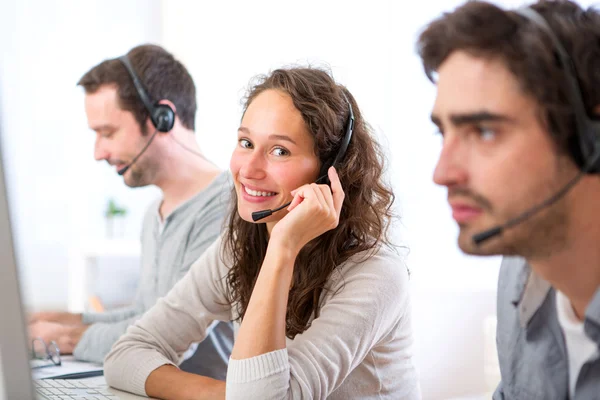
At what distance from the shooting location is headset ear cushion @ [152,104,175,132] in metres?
1.87

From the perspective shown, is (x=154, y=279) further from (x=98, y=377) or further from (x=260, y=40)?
(x=260, y=40)

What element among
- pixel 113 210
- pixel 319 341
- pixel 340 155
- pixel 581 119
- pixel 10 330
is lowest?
pixel 113 210

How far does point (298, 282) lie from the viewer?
128 cm

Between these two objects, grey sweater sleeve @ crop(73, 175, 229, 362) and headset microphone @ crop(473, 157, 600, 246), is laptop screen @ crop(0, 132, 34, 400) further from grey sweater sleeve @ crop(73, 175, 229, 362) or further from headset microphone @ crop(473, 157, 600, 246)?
grey sweater sleeve @ crop(73, 175, 229, 362)

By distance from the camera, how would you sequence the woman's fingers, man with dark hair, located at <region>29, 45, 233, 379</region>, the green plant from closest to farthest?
the woman's fingers
man with dark hair, located at <region>29, 45, 233, 379</region>
the green plant

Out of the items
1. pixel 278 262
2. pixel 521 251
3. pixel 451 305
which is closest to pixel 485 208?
pixel 521 251

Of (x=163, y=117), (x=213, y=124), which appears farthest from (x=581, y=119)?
(x=213, y=124)

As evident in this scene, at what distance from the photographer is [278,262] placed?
3.66 ft

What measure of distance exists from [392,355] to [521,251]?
20.4 inches

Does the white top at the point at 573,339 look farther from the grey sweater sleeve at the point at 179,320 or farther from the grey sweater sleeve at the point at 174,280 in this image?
the grey sweater sleeve at the point at 174,280

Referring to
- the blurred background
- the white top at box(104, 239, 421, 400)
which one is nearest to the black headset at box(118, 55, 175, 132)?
the white top at box(104, 239, 421, 400)

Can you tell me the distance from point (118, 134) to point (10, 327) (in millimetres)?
1189

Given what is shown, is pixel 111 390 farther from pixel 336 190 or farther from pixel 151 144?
pixel 151 144

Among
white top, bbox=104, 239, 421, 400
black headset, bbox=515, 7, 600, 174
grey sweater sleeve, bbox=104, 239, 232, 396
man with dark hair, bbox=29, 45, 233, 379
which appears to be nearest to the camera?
black headset, bbox=515, 7, 600, 174
